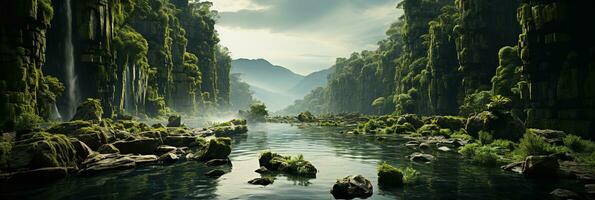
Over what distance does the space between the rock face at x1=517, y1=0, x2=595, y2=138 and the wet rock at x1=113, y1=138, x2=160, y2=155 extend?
33.1 meters

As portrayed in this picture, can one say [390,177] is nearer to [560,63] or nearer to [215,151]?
[215,151]

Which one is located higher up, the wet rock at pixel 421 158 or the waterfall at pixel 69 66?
the waterfall at pixel 69 66

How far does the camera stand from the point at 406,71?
110 metres

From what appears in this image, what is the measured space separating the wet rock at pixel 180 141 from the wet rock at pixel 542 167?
25727 millimetres

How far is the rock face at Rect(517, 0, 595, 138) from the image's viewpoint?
32250mm

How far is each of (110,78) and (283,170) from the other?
4737cm

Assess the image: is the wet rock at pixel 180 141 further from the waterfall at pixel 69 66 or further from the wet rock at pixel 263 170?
the waterfall at pixel 69 66

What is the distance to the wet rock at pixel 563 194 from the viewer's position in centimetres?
1516

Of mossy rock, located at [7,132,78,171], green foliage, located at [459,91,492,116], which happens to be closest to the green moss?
mossy rock, located at [7,132,78,171]

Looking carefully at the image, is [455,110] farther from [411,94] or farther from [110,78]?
[110,78]

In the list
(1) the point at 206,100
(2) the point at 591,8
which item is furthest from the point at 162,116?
(2) the point at 591,8

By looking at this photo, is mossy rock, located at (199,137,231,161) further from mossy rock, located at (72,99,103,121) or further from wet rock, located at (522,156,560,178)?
mossy rock, located at (72,99,103,121)

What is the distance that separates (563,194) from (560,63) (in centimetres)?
2530

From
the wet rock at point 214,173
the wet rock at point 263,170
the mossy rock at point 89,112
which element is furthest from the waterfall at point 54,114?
the wet rock at point 263,170
